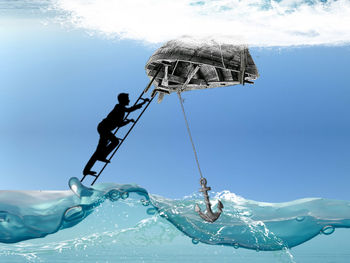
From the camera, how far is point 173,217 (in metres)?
10.0

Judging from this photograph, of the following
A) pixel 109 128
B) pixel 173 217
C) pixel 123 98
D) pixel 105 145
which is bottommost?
pixel 173 217

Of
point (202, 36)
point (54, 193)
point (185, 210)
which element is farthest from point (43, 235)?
point (202, 36)

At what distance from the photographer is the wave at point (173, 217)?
28.8ft

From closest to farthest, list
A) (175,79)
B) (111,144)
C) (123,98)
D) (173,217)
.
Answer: (123,98) < (111,144) < (175,79) < (173,217)

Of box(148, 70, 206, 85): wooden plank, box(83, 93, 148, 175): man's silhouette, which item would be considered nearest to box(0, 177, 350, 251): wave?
box(83, 93, 148, 175): man's silhouette

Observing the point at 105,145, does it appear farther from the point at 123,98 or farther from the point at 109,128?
the point at 123,98

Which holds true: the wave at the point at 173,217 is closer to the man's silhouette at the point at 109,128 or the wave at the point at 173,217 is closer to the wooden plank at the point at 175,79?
the man's silhouette at the point at 109,128

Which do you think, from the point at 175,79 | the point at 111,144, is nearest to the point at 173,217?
the point at 111,144

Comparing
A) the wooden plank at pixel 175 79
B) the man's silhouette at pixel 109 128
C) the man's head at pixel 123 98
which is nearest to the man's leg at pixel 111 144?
the man's silhouette at pixel 109 128

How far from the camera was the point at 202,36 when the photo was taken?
7.73 meters

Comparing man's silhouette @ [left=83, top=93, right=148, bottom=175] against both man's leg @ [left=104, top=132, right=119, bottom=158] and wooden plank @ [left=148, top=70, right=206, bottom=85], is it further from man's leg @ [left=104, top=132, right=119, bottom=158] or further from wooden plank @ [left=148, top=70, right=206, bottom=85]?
wooden plank @ [left=148, top=70, right=206, bottom=85]

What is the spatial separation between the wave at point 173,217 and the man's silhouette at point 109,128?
28.4 inches

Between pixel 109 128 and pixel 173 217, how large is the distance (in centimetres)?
336

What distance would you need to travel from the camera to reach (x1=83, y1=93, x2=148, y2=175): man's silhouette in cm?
799
